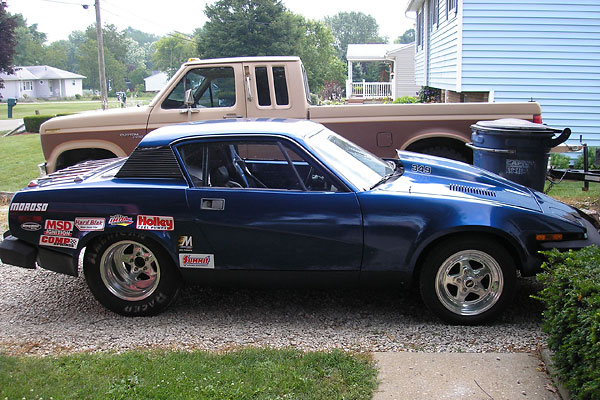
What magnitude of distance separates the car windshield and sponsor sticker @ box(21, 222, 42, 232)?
7.54ft

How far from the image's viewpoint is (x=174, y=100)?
8.11 metres

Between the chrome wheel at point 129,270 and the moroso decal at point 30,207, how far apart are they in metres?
0.64

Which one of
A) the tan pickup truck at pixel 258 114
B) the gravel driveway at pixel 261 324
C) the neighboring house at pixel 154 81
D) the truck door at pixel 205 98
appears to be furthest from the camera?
the neighboring house at pixel 154 81

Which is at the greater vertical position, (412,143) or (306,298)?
A: (412,143)

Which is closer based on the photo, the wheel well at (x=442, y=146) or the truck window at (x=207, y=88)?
the wheel well at (x=442, y=146)

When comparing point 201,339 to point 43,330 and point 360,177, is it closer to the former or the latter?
point 43,330

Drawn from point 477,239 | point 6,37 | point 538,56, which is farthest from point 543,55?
point 6,37

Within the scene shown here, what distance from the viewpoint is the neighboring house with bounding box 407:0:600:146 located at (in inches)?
512

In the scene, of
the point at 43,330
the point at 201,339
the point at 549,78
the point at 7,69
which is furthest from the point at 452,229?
the point at 7,69

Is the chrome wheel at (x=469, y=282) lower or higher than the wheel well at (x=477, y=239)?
lower

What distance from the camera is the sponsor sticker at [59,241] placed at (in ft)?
15.5

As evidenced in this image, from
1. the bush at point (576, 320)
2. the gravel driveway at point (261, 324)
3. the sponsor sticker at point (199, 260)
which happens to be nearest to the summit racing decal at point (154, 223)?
the sponsor sticker at point (199, 260)

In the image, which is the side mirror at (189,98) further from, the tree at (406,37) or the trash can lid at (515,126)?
the tree at (406,37)

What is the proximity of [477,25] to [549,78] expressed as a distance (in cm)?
201
